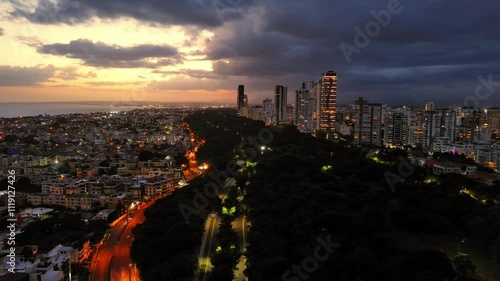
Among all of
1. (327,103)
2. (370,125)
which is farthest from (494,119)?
(327,103)

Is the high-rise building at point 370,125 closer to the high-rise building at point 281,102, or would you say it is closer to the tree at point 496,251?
the high-rise building at point 281,102

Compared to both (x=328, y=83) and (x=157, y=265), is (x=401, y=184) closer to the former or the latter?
(x=157, y=265)

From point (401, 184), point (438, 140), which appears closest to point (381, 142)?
point (438, 140)

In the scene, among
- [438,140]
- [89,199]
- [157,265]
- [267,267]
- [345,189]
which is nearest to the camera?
[267,267]

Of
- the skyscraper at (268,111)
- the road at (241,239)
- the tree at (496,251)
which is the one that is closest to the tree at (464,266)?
the tree at (496,251)

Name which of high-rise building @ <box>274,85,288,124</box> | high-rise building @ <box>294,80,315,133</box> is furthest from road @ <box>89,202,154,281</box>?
high-rise building @ <box>274,85,288,124</box>
